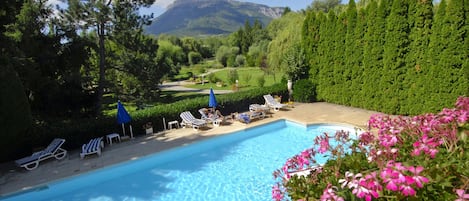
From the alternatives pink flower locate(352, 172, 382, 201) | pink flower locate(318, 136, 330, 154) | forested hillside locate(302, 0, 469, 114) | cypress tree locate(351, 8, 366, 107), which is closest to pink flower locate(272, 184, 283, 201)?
pink flower locate(318, 136, 330, 154)

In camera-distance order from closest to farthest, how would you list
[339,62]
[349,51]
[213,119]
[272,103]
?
[213,119] → [349,51] → [339,62] → [272,103]

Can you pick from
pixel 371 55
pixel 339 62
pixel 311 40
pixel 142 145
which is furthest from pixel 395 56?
pixel 142 145

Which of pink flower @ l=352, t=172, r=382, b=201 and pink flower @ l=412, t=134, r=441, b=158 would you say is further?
pink flower @ l=412, t=134, r=441, b=158

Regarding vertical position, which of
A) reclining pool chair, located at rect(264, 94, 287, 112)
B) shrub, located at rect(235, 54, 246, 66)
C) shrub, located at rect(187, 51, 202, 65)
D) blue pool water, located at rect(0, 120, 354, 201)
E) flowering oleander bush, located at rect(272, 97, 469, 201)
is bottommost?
blue pool water, located at rect(0, 120, 354, 201)

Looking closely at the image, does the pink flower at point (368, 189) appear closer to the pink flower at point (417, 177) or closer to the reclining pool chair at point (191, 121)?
the pink flower at point (417, 177)

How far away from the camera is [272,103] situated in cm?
1534

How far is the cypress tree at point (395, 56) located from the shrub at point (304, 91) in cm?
396

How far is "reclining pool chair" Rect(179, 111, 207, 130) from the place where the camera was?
1259 cm

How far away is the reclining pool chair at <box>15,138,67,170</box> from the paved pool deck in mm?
184

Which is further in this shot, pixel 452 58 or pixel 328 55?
pixel 328 55

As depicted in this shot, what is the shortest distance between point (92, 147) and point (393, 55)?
1234cm

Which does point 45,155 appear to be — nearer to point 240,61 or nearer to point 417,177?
point 417,177

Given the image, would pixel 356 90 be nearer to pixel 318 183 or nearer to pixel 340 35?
pixel 340 35

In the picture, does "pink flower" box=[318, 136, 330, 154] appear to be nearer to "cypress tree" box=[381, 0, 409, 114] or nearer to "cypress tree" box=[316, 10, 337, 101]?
"cypress tree" box=[381, 0, 409, 114]
